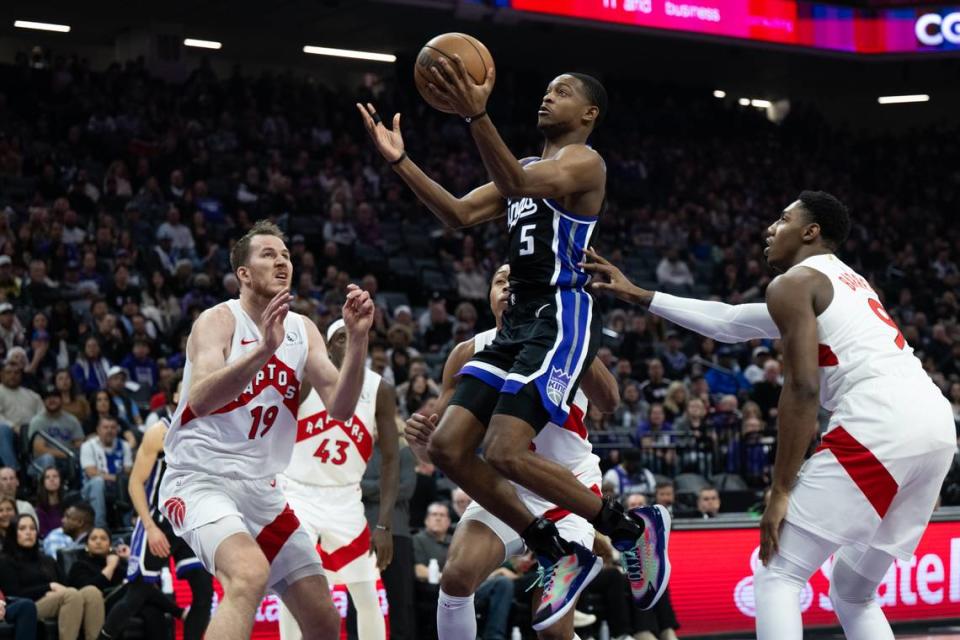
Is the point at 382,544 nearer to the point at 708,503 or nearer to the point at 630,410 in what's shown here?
the point at 708,503

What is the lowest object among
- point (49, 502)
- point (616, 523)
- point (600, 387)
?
point (49, 502)

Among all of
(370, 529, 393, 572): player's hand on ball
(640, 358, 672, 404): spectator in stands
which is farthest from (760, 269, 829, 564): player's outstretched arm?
(640, 358, 672, 404): spectator in stands

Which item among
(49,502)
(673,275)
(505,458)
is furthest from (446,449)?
(673,275)

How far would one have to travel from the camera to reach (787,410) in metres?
4.89

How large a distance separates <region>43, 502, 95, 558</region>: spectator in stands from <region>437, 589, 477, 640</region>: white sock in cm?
484

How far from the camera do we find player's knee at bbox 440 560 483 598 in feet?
19.0

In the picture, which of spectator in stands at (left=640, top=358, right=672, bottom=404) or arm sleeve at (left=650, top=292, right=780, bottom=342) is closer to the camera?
arm sleeve at (left=650, top=292, right=780, bottom=342)

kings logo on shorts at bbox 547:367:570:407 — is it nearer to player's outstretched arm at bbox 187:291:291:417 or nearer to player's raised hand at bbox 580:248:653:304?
player's raised hand at bbox 580:248:653:304

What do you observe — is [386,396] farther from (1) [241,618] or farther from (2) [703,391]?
(2) [703,391]

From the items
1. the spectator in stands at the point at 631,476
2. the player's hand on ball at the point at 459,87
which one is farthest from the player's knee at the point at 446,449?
the spectator in stands at the point at 631,476

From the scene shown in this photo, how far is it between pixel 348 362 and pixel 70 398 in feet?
23.7

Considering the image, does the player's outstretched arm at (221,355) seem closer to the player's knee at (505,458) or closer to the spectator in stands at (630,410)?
the player's knee at (505,458)

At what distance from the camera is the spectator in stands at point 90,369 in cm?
1297

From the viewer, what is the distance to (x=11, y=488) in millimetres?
10031
